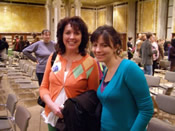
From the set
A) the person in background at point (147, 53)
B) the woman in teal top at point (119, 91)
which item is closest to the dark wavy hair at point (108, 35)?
the woman in teal top at point (119, 91)

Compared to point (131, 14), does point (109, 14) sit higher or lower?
higher

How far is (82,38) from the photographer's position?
1.93m

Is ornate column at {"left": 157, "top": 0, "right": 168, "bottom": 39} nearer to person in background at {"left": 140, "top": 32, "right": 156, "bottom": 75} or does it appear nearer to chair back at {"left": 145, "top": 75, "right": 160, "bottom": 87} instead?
person in background at {"left": 140, "top": 32, "right": 156, "bottom": 75}

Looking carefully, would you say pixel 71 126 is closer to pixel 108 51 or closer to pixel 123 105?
pixel 123 105

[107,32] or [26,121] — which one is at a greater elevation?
[107,32]

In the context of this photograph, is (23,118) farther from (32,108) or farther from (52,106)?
(32,108)

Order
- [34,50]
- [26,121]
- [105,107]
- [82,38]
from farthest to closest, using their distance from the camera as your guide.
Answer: [34,50] < [26,121] < [82,38] < [105,107]

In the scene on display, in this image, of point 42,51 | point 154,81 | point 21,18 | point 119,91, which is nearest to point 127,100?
point 119,91

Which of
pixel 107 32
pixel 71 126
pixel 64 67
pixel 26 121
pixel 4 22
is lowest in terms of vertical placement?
pixel 26 121

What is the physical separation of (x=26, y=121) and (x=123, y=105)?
5.44 feet

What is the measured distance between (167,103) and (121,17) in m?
19.9

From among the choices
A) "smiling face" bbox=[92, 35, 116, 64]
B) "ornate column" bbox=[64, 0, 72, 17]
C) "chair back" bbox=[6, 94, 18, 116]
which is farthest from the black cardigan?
"ornate column" bbox=[64, 0, 72, 17]

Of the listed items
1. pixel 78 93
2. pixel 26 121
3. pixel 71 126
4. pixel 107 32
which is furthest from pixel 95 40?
pixel 26 121

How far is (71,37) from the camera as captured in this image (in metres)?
1.82
